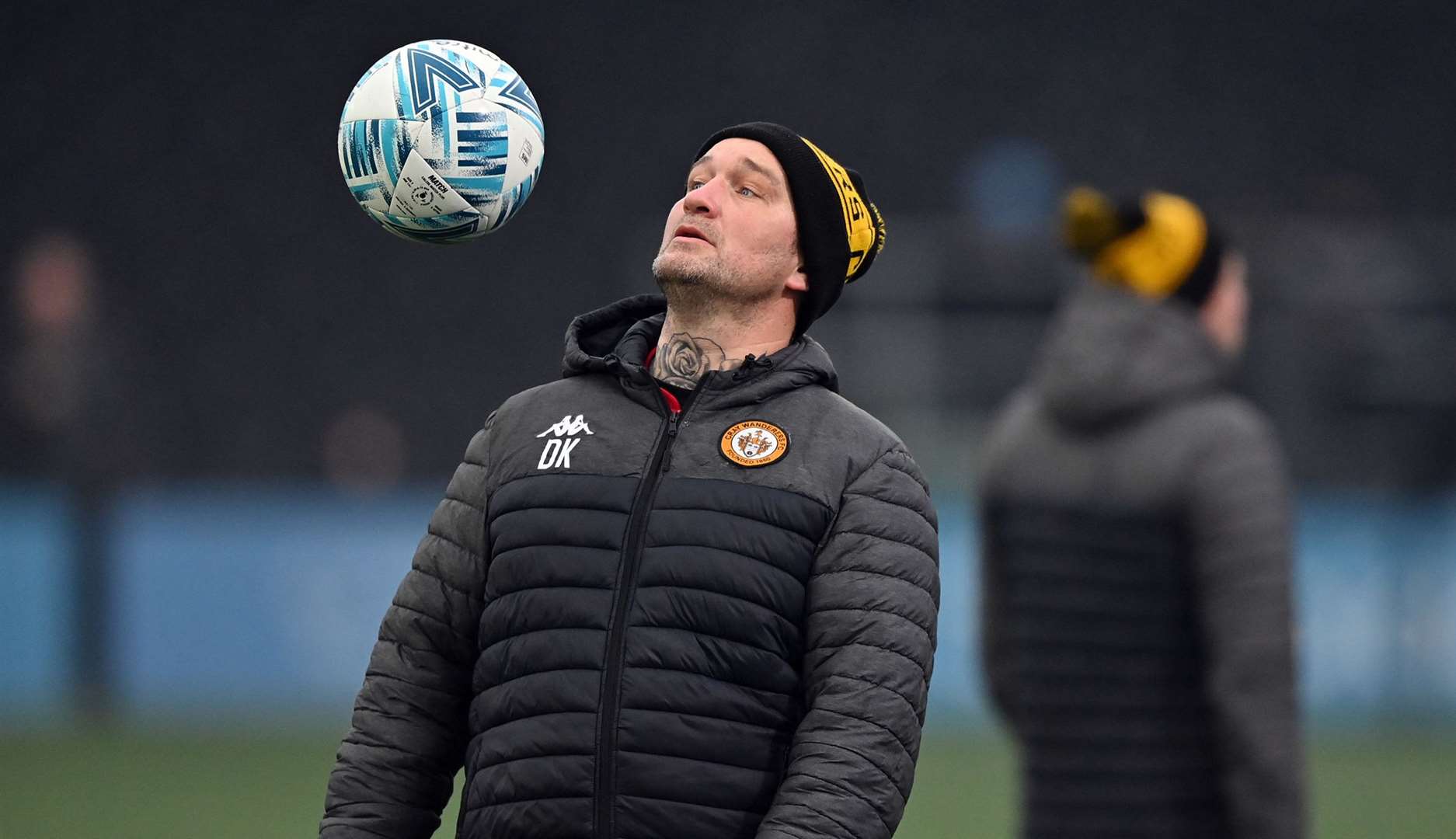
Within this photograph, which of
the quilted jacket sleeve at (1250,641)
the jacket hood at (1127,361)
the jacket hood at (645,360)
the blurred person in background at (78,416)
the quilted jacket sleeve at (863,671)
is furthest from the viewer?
the blurred person in background at (78,416)

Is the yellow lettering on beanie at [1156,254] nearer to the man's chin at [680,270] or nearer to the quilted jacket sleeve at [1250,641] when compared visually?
the quilted jacket sleeve at [1250,641]

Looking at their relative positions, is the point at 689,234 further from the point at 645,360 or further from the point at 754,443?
the point at 754,443

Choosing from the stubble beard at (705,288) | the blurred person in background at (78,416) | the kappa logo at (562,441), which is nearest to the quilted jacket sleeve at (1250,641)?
the stubble beard at (705,288)

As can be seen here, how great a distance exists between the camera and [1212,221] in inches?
184

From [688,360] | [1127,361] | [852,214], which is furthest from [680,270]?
[1127,361]

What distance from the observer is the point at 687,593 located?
3.21m

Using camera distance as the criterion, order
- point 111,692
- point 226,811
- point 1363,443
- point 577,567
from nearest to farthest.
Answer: point 577,567, point 226,811, point 111,692, point 1363,443

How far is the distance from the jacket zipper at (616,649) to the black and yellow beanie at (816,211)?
1.57 ft

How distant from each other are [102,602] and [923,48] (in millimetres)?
10560

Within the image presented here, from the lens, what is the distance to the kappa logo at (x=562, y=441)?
133 inches

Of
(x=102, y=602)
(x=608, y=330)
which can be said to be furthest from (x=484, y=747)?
(x=102, y=602)

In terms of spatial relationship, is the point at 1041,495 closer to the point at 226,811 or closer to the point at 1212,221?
the point at 1212,221

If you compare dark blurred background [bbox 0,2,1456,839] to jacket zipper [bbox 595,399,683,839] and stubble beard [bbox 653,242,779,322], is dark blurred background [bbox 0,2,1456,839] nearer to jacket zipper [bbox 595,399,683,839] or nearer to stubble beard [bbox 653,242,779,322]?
stubble beard [bbox 653,242,779,322]

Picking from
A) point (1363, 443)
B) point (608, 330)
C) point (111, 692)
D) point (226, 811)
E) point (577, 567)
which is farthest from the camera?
point (1363, 443)
